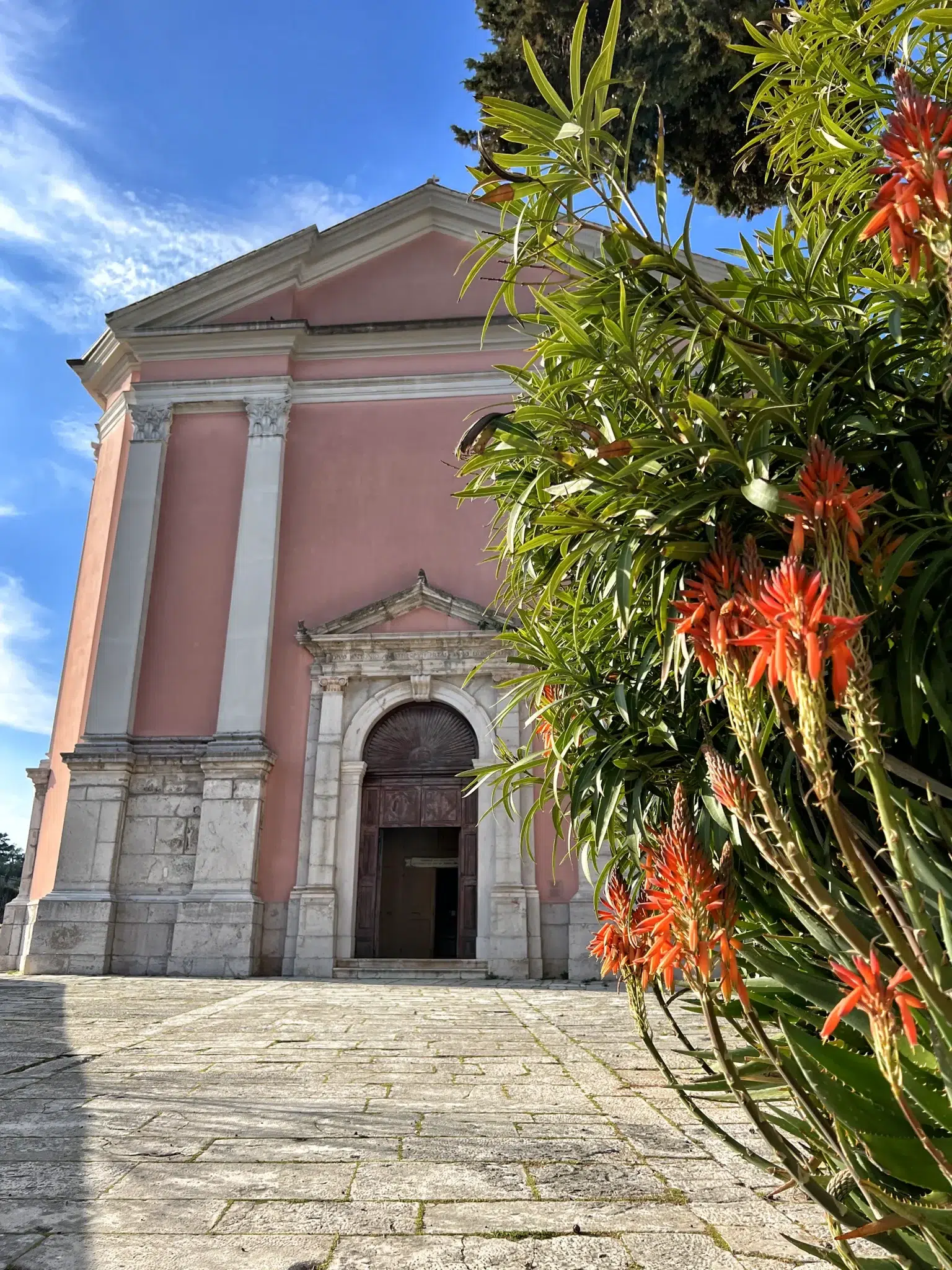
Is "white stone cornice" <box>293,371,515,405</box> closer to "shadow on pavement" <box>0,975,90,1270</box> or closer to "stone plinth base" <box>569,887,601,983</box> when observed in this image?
"stone plinth base" <box>569,887,601,983</box>

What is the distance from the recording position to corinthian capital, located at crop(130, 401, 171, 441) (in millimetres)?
12055

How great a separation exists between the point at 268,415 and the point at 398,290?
2.62m

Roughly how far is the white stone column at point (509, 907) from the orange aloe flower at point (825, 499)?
27.5ft

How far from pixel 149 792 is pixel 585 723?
963 centimetres

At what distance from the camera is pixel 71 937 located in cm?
997

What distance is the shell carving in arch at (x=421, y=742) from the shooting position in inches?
428

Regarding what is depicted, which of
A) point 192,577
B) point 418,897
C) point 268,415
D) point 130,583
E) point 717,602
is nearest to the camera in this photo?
point 717,602

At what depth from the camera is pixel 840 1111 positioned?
1.08m

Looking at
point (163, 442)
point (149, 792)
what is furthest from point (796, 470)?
point (163, 442)

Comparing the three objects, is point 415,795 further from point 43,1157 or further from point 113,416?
point 43,1157

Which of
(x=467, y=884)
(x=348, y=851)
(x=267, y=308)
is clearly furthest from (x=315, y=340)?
(x=467, y=884)

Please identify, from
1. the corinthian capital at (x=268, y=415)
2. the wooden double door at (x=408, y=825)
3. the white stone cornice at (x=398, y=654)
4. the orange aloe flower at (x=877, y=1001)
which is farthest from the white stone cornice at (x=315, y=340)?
the orange aloe flower at (x=877, y=1001)

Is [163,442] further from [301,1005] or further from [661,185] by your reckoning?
[661,185]

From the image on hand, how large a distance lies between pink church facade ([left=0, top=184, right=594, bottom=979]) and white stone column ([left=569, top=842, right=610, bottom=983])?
0.03 m
